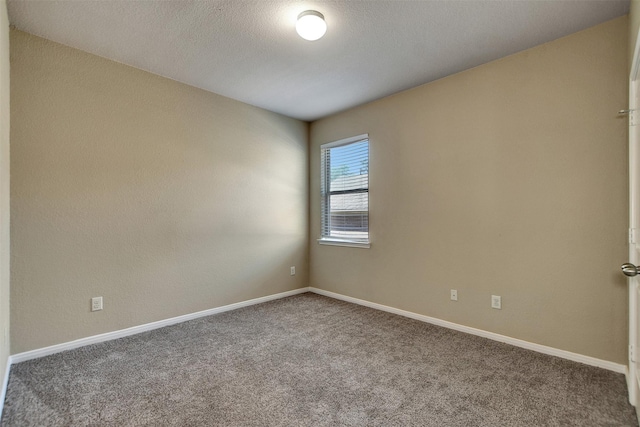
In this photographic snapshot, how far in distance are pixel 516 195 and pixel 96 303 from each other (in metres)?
3.79

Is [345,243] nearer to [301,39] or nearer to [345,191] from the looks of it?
[345,191]

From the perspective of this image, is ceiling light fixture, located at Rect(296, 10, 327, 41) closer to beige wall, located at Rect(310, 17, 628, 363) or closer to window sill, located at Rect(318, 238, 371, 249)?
beige wall, located at Rect(310, 17, 628, 363)

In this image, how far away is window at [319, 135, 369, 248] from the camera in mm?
3916

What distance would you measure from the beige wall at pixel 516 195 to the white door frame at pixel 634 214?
239mm

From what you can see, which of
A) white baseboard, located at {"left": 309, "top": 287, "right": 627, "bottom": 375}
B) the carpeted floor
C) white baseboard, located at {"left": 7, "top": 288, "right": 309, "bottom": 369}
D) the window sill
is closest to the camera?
the carpeted floor

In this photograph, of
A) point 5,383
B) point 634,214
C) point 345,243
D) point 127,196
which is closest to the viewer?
point 634,214

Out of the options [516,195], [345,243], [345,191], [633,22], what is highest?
[633,22]

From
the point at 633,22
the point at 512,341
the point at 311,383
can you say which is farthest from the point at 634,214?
the point at 311,383

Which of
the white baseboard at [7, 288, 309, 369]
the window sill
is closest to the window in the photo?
the window sill

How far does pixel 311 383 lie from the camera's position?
2059 mm

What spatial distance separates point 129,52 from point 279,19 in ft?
4.73

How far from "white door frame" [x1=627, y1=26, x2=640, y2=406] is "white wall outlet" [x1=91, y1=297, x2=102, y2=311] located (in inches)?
152

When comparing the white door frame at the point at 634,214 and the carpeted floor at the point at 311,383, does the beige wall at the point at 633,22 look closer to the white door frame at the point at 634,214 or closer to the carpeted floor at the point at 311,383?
the white door frame at the point at 634,214

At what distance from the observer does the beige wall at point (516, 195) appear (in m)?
2.24
